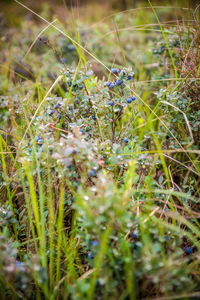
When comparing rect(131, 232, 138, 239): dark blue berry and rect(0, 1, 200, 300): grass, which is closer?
rect(0, 1, 200, 300): grass

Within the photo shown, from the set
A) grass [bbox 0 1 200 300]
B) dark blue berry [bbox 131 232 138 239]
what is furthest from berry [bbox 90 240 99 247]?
dark blue berry [bbox 131 232 138 239]

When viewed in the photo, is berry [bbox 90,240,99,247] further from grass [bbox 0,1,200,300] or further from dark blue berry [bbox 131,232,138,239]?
dark blue berry [bbox 131,232,138,239]

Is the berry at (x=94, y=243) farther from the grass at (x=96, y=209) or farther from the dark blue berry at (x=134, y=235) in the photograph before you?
the dark blue berry at (x=134, y=235)

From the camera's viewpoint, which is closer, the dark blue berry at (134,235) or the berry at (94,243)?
the berry at (94,243)

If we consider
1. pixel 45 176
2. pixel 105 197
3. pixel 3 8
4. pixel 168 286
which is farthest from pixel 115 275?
pixel 3 8

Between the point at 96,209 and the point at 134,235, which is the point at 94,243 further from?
the point at 134,235

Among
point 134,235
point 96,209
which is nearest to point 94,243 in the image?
point 96,209

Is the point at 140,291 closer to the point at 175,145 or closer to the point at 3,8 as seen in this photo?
the point at 175,145

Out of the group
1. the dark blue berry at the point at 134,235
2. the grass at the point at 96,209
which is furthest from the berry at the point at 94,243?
the dark blue berry at the point at 134,235

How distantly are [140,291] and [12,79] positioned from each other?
2477 millimetres

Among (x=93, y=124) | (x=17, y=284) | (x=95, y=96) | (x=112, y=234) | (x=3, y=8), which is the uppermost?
(x=3, y=8)

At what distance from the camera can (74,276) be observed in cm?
112

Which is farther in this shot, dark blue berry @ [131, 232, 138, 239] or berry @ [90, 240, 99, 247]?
dark blue berry @ [131, 232, 138, 239]

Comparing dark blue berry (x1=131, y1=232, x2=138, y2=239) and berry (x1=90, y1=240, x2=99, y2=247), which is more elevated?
berry (x1=90, y1=240, x2=99, y2=247)
